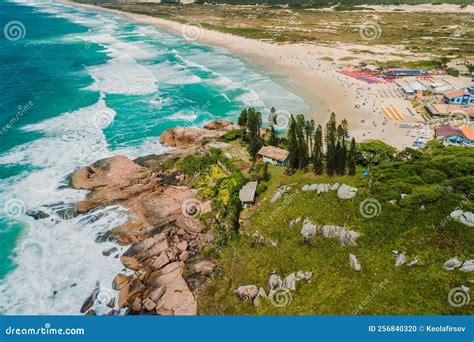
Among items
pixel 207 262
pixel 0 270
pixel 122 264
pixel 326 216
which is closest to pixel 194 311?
pixel 207 262

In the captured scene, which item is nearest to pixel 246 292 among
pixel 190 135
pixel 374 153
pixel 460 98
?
pixel 374 153

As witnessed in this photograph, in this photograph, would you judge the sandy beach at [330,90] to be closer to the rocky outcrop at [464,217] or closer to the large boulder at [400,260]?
the rocky outcrop at [464,217]

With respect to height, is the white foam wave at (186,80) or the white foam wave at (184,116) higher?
the white foam wave at (184,116)

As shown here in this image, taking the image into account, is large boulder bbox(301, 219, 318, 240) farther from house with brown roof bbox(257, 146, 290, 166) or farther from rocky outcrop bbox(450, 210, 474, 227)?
house with brown roof bbox(257, 146, 290, 166)

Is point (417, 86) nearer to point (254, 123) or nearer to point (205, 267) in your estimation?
point (254, 123)

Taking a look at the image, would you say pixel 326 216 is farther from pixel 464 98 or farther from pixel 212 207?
pixel 464 98

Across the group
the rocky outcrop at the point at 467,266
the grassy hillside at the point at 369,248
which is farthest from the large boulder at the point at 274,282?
the rocky outcrop at the point at 467,266
